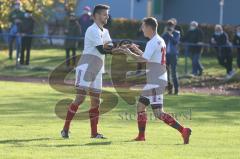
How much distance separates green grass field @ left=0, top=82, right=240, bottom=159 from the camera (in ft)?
32.8

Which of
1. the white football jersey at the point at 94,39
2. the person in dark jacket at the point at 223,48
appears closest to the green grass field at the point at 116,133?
the white football jersey at the point at 94,39

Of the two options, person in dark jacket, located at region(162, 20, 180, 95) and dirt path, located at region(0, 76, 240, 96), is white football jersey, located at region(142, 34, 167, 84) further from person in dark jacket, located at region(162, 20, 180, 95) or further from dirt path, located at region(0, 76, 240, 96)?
dirt path, located at region(0, 76, 240, 96)

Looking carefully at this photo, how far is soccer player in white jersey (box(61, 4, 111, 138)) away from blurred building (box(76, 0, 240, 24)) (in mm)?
29878

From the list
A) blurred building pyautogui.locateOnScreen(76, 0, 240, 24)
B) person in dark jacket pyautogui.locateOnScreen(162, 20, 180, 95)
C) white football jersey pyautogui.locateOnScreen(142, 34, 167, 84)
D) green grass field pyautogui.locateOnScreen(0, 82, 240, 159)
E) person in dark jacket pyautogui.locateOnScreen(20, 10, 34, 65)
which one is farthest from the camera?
blurred building pyautogui.locateOnScreen(76, 0, 240, 24)

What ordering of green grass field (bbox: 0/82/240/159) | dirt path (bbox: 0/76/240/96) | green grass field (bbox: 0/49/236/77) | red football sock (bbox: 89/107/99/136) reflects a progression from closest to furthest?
1. green grass field (bbox: 0/82/240/159)
2. red football sock (bbox: 89/107/99/136)
3. dirt path (bbox: 0/76/240/96)
4. green grass field (bbox: 0/49/236/77)

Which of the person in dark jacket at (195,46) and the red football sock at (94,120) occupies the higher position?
the red football sock at (94,120)

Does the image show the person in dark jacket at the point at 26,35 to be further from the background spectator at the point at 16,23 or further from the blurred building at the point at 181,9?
the blurred building at the point at 181,9

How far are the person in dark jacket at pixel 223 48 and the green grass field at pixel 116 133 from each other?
609 centimetres

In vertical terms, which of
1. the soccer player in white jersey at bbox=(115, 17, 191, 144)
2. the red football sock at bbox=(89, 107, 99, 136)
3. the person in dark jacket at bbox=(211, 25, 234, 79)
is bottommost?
the person in dark jacket at bbox=(211, 25, 234, 79)

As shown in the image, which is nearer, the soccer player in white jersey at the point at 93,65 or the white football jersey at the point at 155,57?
the white football jersey at the point at 155,57

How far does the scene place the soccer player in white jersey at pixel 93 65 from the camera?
1153 cm

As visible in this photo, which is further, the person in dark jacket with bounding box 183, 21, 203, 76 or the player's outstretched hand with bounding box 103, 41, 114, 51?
the person in dark jacket with bounding box 183, 21, 203, 76

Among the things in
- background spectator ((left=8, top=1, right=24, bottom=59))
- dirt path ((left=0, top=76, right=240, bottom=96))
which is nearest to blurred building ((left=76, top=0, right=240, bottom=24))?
background spectator ((left=8, top=1, right=24, bottom=59))

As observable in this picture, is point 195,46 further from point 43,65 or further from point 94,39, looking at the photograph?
point 94,39
